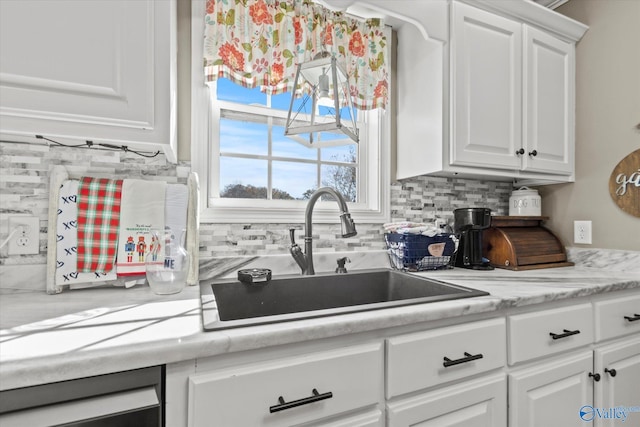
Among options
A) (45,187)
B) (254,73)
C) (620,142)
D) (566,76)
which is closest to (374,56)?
(254,73)

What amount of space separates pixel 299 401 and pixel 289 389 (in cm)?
4

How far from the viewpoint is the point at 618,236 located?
174 cm

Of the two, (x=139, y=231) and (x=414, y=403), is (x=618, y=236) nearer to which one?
(x=414, y=403)

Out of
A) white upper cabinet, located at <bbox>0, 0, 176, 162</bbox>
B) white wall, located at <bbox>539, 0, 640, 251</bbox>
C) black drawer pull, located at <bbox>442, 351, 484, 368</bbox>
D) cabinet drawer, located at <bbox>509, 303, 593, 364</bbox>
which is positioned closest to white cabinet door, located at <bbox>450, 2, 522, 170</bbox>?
white wall, located at <bbox>539, 0, 640, 251</bbox>

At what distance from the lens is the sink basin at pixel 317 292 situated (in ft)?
4.00

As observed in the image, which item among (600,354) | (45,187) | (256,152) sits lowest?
(600,354)

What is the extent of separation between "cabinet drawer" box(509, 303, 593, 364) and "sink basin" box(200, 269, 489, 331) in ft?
0.56

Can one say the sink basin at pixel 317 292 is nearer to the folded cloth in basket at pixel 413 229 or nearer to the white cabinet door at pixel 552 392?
the folded cloth in basket at pixel 413 229

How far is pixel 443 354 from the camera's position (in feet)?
3.24

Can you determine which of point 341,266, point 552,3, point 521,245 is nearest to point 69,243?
point 341,266

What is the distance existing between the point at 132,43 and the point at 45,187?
625 mm

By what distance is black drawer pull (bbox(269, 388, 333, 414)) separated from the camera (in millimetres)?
770

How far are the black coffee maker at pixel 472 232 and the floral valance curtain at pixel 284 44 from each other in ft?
2.32

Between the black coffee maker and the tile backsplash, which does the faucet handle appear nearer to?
the tile backsplash
